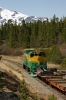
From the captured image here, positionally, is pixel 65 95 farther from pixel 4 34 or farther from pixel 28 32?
pixel 4 34

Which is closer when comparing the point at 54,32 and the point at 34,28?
the point at 54,32

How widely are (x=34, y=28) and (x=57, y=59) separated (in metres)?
54.1

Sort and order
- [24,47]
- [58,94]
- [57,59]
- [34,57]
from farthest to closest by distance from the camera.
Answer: [24,47]
[57,59]
[34,57]
[58,94]

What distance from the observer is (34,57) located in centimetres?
3141

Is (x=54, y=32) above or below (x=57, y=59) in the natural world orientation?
above

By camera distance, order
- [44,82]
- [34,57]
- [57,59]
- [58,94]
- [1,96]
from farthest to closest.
→ [57,59] < [34,57] < [44,82] < [58,94] < [1,96]

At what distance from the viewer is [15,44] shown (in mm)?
92625

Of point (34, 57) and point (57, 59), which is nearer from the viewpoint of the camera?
point (34, 57)

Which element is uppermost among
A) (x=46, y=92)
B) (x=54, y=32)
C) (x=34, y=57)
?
(x=54, y=32)

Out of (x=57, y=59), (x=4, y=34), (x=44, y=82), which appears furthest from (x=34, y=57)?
(x=4, y=34)

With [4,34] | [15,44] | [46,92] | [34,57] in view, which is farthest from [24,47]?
[46,92]

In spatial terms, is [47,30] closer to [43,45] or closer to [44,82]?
[43,45]

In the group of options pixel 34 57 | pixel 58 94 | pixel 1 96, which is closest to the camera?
pixel 1 96

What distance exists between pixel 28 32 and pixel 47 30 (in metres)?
8.86
